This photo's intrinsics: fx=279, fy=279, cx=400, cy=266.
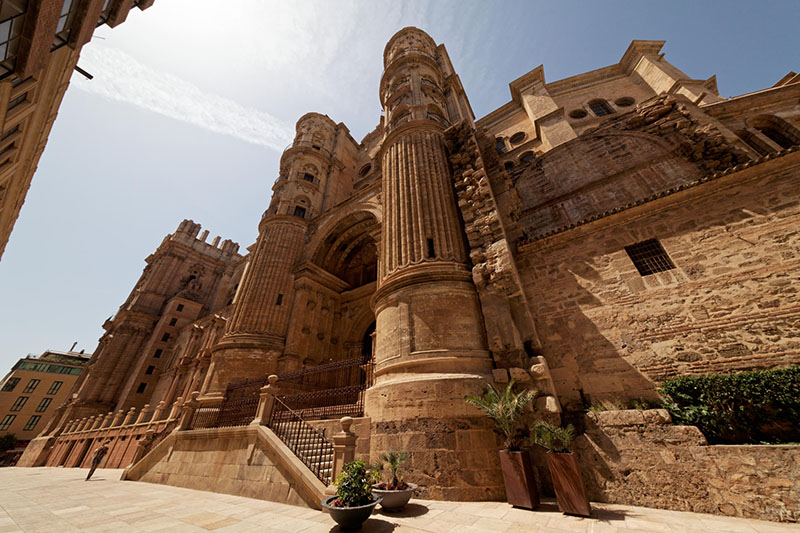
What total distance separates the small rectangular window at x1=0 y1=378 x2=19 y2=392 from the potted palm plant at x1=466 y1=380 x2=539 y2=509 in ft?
238

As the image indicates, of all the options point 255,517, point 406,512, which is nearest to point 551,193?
point 406,512

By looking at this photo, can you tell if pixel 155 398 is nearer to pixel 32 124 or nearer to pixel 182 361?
pixel 182 361

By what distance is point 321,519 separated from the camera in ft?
16.4

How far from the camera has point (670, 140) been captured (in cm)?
1173

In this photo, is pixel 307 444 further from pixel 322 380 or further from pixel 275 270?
pixel 275 270

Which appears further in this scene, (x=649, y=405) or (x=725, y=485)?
(x=649, y=405)

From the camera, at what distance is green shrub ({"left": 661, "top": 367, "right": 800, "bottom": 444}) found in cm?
500

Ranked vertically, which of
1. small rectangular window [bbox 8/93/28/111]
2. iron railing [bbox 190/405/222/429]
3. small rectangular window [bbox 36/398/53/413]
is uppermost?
small rectangular window [bbox 8/93/28/111]

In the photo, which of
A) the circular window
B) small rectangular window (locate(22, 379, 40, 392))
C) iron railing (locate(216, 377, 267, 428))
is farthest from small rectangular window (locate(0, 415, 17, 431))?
the circular window

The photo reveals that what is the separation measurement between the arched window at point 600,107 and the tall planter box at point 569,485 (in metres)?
24.3

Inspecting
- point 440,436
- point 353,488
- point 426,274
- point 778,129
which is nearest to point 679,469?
point 440,436

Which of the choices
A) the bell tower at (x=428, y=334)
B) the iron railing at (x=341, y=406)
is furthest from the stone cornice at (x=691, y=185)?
the iron railing at (x=341, y=406)

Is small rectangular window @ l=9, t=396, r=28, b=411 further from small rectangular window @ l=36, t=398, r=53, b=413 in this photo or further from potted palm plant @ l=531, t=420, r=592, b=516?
potted palm plant @ l=531, t=420, r=592, b=516

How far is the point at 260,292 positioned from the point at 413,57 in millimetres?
18973
